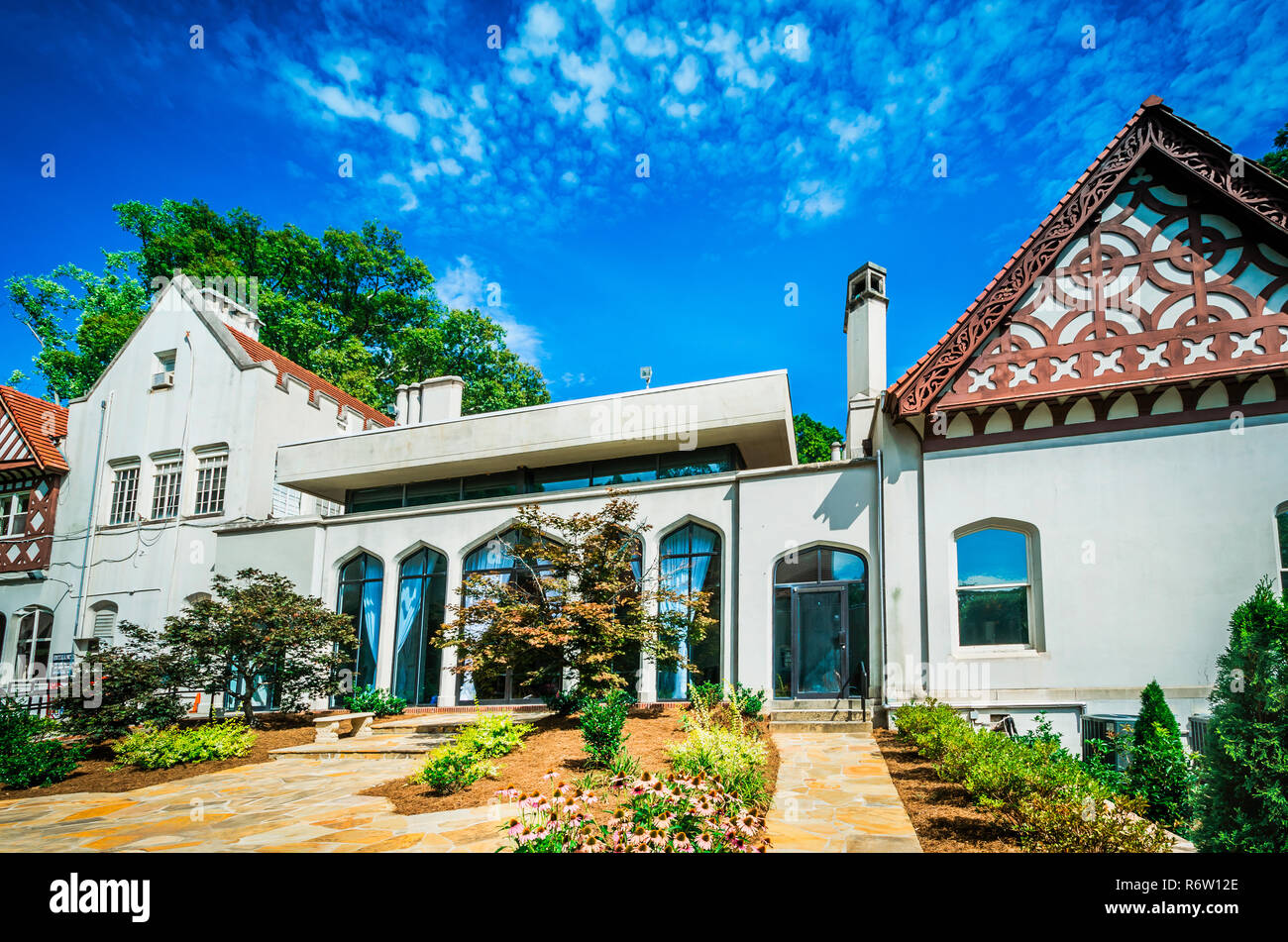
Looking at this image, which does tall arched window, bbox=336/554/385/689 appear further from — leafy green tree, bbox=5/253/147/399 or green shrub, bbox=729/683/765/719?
leafy green tree, bbox=5/253/147/399

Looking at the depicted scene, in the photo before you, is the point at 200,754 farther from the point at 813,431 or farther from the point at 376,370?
the point at 813,431

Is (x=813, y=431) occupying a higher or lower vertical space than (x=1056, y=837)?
higher

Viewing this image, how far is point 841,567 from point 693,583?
11.3 feet

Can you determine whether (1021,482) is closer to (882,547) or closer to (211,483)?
(882,547)

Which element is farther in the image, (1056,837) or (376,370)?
(376,370)

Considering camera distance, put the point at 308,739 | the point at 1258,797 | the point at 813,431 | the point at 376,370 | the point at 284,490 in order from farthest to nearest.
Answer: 1. the point at 813,431
2. the point at 376,370
3. the point at 284,490
4. the point at 308,739
5. the point at 1258,797

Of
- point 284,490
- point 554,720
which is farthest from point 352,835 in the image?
point 284,490

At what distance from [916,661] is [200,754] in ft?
42.4

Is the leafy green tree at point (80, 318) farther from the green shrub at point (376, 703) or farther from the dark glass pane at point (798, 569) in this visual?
the dark glass pane at point (798, 569)

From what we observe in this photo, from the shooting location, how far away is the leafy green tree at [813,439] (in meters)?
41.8

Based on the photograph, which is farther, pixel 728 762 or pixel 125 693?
pixel 125 693

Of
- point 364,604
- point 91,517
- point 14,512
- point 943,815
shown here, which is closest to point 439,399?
point 364,604

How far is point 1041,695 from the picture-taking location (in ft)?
42.8

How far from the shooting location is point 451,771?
9.79 metres
